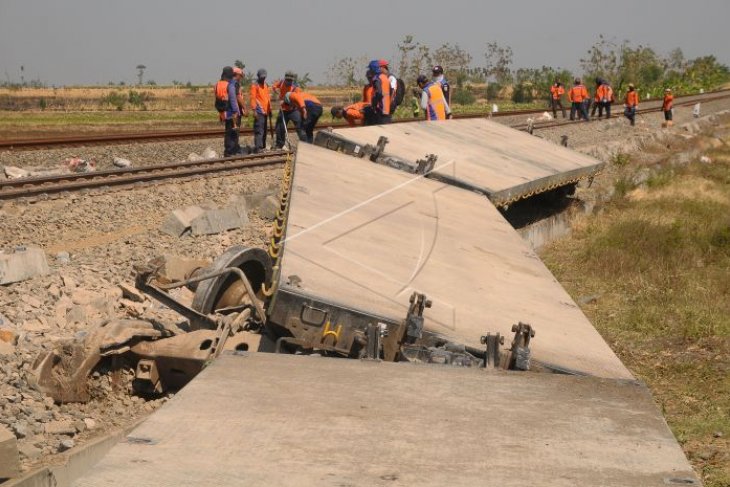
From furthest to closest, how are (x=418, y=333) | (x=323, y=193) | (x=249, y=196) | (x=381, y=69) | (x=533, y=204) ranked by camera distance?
(x=381, y=69), (x=533, y=204), (x=249, y=196), (x=323, y=193), (x=418, y=333)

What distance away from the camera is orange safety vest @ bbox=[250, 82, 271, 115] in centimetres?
1677

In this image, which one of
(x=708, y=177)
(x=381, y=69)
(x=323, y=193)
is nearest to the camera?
(x=323, y=193)

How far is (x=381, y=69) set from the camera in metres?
14.2

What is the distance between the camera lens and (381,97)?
47.2ft

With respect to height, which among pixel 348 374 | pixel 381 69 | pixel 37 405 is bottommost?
pixel 37 405

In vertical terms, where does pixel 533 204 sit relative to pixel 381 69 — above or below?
below

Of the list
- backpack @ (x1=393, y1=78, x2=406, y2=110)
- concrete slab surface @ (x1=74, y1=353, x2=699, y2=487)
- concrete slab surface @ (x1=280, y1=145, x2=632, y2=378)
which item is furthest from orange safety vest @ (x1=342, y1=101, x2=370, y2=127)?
concrete slab surface @ (x1=74, y1=353, x2=699, y2=487)

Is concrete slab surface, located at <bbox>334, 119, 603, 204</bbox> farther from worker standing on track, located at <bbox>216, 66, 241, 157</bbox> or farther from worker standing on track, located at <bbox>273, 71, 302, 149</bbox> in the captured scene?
worker standing on track, located at <bbox>216, 66, 241, 157</bbox>

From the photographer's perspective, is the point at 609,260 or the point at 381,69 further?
the point at 381,69

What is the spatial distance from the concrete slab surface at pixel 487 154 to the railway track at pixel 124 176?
3.06 meters

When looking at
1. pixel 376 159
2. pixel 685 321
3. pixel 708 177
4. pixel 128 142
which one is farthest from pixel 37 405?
pixel 708 177

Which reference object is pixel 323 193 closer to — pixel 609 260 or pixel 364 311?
pixel 364 311

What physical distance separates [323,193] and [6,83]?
226 feet

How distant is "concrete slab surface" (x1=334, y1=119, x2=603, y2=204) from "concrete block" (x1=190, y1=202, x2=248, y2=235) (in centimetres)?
146
